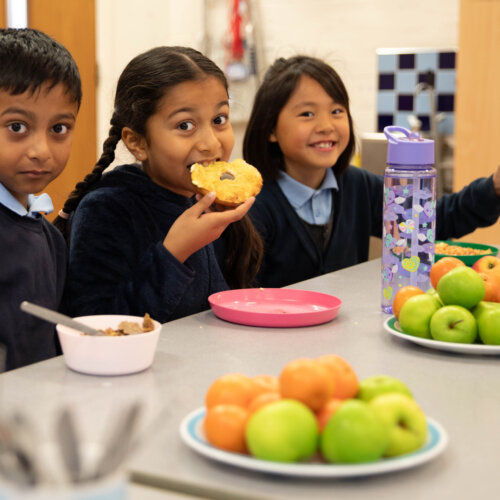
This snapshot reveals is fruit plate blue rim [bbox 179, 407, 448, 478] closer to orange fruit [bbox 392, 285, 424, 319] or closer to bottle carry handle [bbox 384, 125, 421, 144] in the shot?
orange fruit [bbox 392, 285, 424, 319]

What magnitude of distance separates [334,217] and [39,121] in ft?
3.83

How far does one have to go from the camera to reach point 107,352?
1040 millimetres

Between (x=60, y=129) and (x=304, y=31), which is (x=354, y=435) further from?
(x=304, y=31)

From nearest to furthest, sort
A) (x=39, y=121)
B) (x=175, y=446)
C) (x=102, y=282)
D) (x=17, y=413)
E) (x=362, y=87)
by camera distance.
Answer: (x=17, y=413) < (x=175, y=446) < (x=39, y=121) < (x=102, y=282) < (x=362, y=87)

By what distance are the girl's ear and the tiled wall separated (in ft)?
9.58

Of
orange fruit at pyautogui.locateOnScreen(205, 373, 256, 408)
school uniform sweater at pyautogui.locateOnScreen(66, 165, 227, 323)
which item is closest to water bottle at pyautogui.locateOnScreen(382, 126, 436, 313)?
school uniform sweater at pyautogui.locateOnScreen(66, 165, 227, 323)

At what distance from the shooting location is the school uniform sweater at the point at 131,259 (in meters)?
1.46

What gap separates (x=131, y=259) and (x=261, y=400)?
0.97 metres

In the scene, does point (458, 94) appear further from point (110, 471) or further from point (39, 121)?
point (110, 471)

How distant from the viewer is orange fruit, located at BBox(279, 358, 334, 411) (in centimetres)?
74

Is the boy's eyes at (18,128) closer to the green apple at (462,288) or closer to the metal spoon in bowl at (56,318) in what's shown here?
the metal spoon in bowl at (56,318)

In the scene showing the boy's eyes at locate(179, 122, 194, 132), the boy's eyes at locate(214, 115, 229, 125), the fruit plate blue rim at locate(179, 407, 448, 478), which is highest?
the boy's eyes at locate(214, 115, 229, 125)

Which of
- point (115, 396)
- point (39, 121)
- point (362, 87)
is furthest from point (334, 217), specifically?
point (362, 87)

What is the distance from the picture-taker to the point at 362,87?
185 inches
